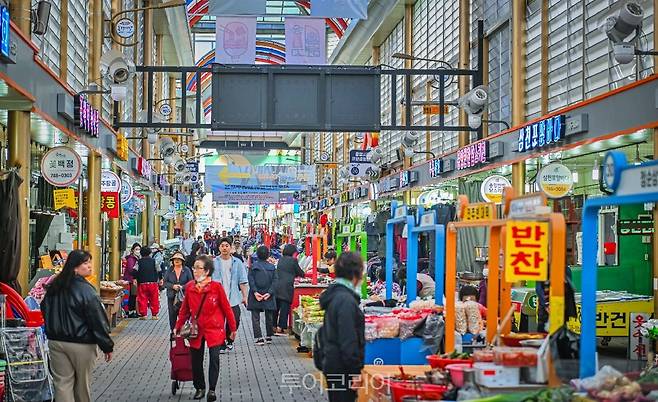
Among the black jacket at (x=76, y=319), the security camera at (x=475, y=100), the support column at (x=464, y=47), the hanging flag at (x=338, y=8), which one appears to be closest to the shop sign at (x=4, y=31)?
the black jacket at (x=76, y=319)

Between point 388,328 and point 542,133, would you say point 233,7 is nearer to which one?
point 542,133

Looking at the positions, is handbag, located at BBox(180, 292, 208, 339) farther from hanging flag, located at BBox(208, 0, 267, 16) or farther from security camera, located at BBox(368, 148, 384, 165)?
security camera, located at BBox(368, 148, 384, 165)

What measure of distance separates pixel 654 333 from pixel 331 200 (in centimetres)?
3334

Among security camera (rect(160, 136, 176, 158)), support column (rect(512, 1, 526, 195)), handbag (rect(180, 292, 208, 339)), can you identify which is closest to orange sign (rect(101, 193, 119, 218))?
support column (rect(512, 1, 526, 195))

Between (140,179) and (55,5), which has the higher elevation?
(55,5)

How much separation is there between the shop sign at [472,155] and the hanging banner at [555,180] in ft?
13.9

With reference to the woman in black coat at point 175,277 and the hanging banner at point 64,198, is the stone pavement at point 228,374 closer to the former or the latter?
the woman in black coat at point 175,277

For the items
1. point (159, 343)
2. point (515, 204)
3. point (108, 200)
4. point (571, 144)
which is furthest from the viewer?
point (108, 200)

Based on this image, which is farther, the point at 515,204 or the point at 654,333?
the point at 654,333

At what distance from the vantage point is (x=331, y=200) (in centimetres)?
4469

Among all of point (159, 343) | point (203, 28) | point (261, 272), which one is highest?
point (203, 28)

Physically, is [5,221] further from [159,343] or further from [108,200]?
[108,200]

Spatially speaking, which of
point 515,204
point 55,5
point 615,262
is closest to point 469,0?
point 615,262

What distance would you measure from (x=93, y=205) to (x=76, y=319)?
10.7 meters
